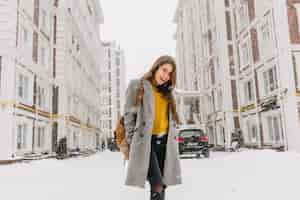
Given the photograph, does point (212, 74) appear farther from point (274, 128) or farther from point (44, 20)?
point (44, 20)

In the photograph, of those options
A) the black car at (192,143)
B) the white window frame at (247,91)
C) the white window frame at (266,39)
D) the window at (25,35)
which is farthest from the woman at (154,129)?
the white window frame at (247,91)

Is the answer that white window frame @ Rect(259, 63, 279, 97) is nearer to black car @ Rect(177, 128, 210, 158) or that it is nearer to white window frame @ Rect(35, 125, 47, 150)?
black car @ Rect(177, 128, 210, 158)

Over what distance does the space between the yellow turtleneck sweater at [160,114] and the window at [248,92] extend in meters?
20.6

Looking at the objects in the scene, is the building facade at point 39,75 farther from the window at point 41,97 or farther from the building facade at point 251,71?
the building facade at point 251,71

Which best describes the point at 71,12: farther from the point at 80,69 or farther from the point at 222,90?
the point at 222,90

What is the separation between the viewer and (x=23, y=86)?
16438 millimetres

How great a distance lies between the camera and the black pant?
2.96 m

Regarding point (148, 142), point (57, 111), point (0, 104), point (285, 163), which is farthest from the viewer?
point (57, 111)

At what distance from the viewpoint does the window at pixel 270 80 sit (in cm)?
1804

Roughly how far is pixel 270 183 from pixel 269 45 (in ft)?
49.7

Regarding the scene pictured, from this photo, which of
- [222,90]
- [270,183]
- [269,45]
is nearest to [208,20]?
[222,90]

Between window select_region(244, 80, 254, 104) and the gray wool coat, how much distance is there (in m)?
20.7

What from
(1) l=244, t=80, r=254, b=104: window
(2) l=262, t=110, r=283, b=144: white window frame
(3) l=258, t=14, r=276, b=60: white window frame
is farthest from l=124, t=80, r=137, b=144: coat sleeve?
(1) l=244, t=80, r=254, b=104: window

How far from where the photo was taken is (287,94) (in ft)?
52.6
